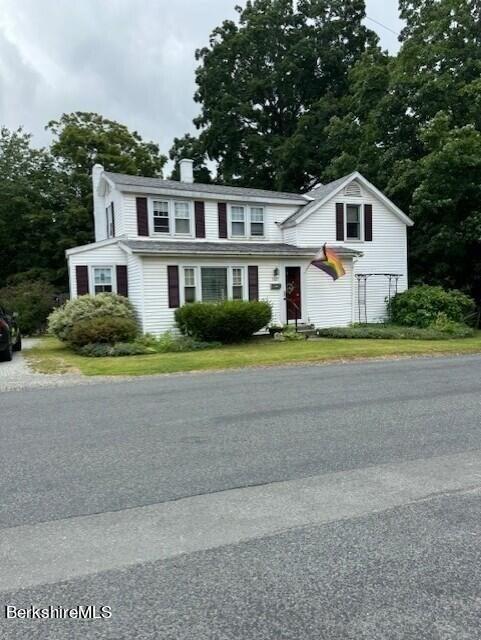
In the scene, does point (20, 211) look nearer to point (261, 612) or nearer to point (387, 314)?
point (387, 314)

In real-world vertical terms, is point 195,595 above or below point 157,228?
below

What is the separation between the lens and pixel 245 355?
12984 mm

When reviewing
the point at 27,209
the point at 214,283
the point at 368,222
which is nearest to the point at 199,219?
the point at 214,283

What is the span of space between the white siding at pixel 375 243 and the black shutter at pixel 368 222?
7.7 inches

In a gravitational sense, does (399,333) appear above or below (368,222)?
below

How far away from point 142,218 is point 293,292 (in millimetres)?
6732

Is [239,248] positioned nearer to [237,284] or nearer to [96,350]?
[237,284]

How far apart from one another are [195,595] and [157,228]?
17308mm

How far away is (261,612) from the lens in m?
2.41

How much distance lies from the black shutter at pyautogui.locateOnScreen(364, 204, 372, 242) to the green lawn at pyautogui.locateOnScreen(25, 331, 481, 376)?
683 centimetres

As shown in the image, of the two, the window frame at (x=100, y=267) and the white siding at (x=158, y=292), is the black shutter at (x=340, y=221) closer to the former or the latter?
the white siding at (x=158, y=292)

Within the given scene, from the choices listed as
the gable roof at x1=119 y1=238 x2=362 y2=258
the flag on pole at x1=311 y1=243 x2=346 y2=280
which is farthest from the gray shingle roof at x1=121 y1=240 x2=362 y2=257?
the flag on pole at x1=311 y1=243 x2=346 y2=280

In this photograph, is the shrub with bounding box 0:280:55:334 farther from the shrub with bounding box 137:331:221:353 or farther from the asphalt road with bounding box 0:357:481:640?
the asphalt road with bounding box 0:357:481:640

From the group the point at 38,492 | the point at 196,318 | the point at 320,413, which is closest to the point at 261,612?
the point at 38,492
